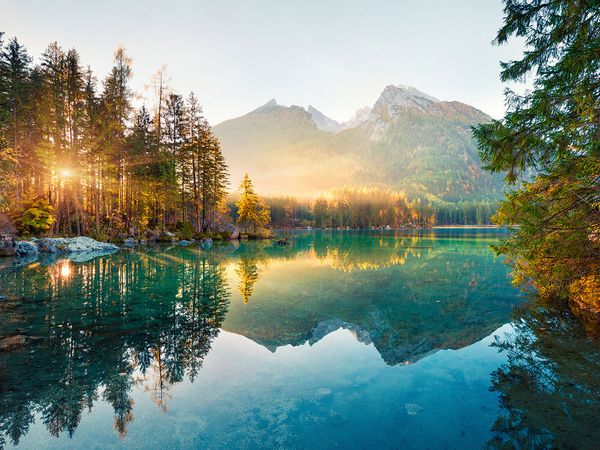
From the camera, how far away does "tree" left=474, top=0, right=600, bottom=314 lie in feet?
21.3

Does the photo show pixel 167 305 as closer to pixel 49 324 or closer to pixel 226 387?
pixel 49 324

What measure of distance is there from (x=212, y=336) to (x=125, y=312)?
4.06m

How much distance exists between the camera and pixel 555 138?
7.15m

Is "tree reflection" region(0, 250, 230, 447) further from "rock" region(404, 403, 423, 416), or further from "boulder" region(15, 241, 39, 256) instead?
"boulder" region(15, 241, 39, 256)

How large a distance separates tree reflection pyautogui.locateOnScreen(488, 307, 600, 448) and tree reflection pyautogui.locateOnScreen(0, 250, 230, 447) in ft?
19.7

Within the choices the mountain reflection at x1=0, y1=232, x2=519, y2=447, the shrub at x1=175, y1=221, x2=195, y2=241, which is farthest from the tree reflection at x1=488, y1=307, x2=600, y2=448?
the shrub at x1=175, y1=221, x2=195, y2=241

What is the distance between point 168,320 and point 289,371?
497 cm

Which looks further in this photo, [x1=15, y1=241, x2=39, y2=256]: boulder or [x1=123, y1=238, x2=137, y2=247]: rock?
[x1=123, y1=238, x2=137, y2=247]: rock

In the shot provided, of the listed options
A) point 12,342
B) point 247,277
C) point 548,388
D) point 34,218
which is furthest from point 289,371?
point 34,218

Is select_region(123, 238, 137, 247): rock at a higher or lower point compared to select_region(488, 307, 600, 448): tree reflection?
lower

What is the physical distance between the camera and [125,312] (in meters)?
10.4

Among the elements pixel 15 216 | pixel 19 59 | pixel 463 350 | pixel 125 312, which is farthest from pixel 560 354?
pixel 19 59

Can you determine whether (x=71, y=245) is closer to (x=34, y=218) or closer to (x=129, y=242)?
(x=34, y=218)

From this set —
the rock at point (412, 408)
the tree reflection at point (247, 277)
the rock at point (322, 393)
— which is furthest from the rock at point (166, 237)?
the rock at point (412, 408)
